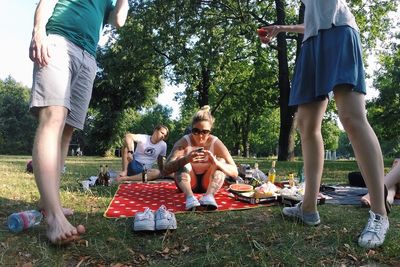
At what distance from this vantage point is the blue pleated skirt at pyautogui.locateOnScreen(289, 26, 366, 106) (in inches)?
103

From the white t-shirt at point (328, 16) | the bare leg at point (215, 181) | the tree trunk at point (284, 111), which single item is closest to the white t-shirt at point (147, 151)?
the bare leg at point (215, 181)

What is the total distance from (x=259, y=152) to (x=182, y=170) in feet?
190

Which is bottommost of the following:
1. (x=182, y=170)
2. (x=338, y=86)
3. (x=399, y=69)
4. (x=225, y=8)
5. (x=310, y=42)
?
(x=182, y=170)

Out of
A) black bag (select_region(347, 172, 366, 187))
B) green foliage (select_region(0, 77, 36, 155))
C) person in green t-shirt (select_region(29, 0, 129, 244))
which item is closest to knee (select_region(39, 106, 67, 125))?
person in green t-shirt (select_region(29, 0, 129, 244))

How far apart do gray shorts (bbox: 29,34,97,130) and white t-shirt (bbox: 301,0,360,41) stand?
1707 millimetres

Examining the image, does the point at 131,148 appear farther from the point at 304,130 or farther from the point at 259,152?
the point at 259,152

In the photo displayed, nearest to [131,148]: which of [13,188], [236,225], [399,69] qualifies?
[13,188]

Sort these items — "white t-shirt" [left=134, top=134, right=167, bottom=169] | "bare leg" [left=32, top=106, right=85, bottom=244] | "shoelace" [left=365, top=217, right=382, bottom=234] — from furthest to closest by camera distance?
"white t-shirt" [left=134, top=134, right=167, bottom=169] → "shoelace" [left=365, top=217, right=382, bottom=234] → "bare leg" [left=32, top=106, right=85, bottom=244]

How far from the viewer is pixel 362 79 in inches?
105

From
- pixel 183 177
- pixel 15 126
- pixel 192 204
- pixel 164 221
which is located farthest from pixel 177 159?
pixel 15 126

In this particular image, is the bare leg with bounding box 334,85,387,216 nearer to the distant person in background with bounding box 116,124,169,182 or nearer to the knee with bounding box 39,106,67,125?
the knee with bounding box 39,106,67,125

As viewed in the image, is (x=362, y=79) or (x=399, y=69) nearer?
(x=362, y=79)

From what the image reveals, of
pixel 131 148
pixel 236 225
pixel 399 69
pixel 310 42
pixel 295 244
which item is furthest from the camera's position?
pixel 399 69

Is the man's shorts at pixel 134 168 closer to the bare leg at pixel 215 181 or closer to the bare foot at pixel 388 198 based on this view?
the bare leg at pixel 215 181
